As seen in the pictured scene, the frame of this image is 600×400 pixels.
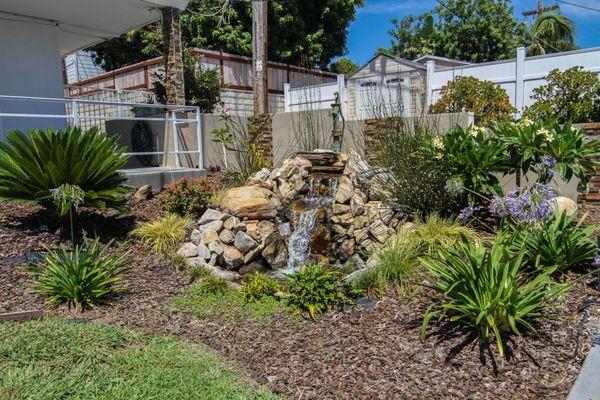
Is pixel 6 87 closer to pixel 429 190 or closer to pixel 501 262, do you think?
pixel 429 190

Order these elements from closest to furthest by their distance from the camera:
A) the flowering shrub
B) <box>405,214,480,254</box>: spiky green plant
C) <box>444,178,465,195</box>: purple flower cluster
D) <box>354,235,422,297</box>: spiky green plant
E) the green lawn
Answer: the green lawn < <box>354,235,422,297</box>: spiky green plant < <box>405,214,480,254</box>: spiky green plant < <box>444,178,465,195</box>: purple flower cluster < the flowering shrub

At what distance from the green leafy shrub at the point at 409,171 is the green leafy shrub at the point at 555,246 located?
68.1 inches

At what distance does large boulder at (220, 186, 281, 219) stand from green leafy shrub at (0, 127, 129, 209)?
1739mm

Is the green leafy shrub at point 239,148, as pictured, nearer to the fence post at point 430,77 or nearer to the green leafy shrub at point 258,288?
the green leafy shrub at point 258,288

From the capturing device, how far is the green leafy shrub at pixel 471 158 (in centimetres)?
600

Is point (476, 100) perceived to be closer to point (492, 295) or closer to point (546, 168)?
point (546, 168)

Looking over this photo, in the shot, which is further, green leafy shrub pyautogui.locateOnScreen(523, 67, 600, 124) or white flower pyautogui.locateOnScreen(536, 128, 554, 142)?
green leafy shrub pyautogui.locateOnScreen(523, 67, 600, 124)

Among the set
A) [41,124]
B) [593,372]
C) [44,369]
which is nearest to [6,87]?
[41,124]

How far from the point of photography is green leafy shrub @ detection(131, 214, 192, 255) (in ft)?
21.5

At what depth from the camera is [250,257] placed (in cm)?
728

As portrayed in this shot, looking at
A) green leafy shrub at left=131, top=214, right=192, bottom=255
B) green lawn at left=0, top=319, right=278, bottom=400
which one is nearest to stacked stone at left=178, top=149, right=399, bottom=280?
green leafy shrub at left=131, top=214, right=192, bottom=255

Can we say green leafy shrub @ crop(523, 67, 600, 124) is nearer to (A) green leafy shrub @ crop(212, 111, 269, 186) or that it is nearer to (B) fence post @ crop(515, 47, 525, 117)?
(B) fence post @ crop(515, 47, 525, 117)

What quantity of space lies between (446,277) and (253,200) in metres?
4.11

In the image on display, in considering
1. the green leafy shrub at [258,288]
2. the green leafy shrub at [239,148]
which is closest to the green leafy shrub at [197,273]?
the green leafy shrub at [258,288]
